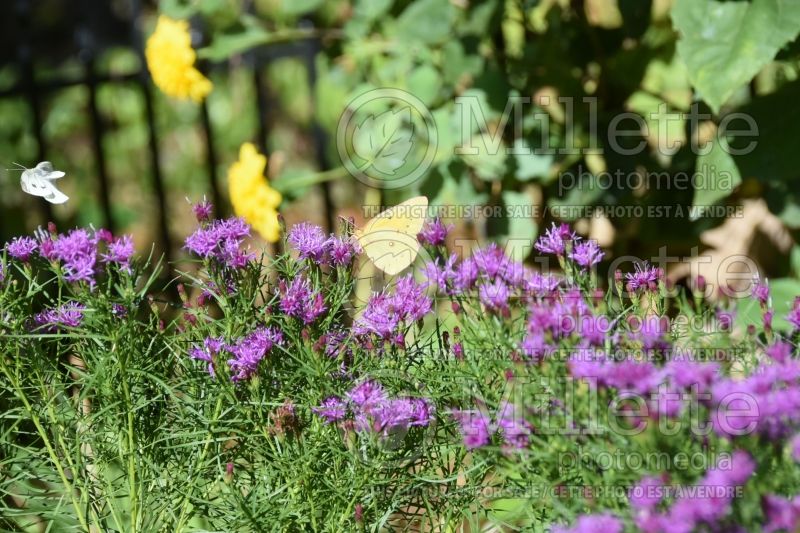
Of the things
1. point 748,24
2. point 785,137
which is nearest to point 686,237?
point 785,137

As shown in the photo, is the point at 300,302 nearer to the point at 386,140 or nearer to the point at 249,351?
the point at 249,351

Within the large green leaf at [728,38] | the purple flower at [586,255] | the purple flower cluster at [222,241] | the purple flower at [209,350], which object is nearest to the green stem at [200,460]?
the purple flower at [209,350]

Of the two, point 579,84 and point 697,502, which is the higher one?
point 579,84

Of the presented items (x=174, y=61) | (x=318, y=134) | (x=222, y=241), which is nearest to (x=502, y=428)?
(x=222, y=241)

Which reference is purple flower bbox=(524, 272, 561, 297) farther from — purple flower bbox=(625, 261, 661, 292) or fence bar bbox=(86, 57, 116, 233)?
fence bar bbox=(86, 57, 116, 233)

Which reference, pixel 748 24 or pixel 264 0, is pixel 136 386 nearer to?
pixel 748 24

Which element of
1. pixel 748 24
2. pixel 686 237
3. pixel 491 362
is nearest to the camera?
pixel 491 362

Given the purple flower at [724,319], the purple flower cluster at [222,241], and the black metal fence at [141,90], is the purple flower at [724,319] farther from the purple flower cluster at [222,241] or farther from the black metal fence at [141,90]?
the black metal fence at [141,90]
